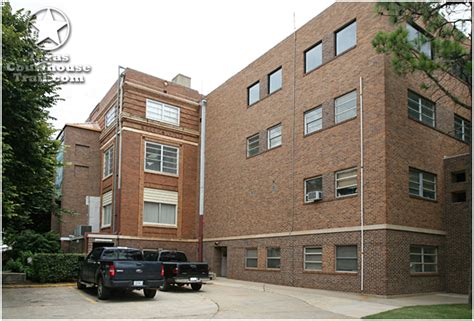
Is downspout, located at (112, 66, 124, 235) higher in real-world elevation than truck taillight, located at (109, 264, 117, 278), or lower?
higher

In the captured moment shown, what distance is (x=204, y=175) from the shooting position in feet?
104

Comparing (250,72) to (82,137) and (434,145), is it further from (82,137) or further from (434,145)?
(82,137)

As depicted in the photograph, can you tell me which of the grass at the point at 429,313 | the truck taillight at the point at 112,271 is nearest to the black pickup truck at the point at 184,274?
the truck taillight at the point at 112,271

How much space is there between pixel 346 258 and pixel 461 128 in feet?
33.0

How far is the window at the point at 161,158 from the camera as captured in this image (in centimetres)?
3030

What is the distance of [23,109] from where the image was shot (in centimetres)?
1503

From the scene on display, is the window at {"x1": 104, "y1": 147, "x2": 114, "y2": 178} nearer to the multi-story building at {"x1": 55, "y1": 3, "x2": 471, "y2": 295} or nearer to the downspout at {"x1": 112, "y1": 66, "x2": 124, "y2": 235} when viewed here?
the multi-story building at {"x1": 55, "y1": 3, "x2": 471, "y2": 295}

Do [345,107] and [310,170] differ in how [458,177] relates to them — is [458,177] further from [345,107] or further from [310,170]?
[310,170]

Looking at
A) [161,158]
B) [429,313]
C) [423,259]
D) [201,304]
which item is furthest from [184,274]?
[161,158]

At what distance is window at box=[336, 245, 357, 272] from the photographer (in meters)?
19.4

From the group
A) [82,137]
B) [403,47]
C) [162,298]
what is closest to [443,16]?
[403,47]

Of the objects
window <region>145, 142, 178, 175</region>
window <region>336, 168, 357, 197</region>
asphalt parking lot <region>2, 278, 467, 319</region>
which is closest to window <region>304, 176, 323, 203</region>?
window <region>336, 168, 357, 197</region>

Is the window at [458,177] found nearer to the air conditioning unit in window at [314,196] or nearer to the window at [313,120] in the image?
the air conditioning unit in window at [314,196]

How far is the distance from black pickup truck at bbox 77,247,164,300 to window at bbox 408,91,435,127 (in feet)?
42.3
